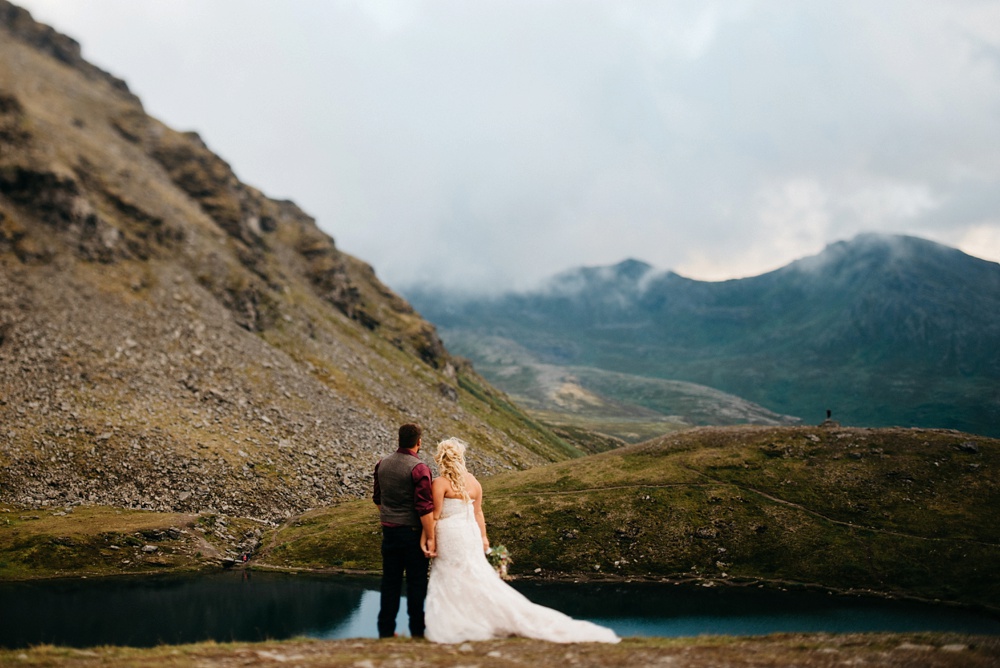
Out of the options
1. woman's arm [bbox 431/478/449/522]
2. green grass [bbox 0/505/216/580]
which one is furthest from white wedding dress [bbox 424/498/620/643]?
green grass [bbox 0/505/216/580]

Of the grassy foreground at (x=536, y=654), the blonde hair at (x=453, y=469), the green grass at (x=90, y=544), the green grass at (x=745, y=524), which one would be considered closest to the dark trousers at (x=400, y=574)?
the grassy foreground at (x=536, y=654)

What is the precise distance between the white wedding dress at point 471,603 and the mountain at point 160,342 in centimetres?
6043

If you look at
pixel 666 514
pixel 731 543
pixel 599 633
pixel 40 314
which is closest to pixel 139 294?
pixel 40 314

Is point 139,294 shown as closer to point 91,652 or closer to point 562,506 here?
point 562,506

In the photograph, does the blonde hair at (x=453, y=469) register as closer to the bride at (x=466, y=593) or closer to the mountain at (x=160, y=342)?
the bride at (x=466, y=593)

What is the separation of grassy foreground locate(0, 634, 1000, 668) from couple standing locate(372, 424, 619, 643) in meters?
0.64

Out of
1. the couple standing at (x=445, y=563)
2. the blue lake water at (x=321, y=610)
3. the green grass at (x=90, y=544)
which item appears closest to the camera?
the couple standing at (x=445, y=563)

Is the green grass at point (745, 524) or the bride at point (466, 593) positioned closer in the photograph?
the bride at point (466, 593)

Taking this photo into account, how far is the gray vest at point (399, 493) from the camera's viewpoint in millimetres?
17531

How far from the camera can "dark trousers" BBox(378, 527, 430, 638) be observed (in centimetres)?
1756

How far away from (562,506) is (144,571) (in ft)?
135

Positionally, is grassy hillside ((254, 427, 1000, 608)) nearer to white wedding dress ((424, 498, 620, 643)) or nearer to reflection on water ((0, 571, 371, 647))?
reflection on water ((0, 571, 371, 647))

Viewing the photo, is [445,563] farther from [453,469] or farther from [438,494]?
[453,469]

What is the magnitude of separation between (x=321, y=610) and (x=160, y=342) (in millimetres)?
68002
